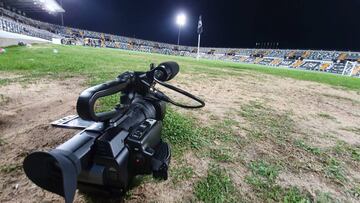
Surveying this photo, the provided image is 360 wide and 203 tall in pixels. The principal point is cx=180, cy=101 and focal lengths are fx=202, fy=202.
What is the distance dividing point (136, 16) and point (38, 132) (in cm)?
5116

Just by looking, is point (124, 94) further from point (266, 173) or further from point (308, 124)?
point (308, 124)

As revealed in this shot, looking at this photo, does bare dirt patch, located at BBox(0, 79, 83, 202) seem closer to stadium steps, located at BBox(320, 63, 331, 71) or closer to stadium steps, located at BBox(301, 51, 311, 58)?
stadium steps, located at BBox(320, 63, 331, 71)

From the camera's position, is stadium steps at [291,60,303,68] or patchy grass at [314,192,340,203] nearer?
patchy grass at [314,192,340,203]

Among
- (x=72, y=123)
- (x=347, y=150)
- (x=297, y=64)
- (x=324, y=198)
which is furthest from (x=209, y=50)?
(x=72, y=123)

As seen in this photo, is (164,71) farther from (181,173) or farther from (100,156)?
(181,173)

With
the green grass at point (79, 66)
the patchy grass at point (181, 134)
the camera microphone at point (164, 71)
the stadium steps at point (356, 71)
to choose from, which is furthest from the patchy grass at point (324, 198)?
the stadium steps at point (356, 71)

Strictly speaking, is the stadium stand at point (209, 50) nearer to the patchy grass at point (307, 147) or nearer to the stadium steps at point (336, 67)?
the stadium steps at point (336, 67)

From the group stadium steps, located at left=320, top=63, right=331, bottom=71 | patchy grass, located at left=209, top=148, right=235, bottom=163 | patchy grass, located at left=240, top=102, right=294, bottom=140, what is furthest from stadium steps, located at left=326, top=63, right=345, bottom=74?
patchy grass, located at left=209, top=148, right=235, bottom=163

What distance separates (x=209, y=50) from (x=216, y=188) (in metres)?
55.2

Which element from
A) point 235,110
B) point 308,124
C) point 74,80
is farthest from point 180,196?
point 74,80

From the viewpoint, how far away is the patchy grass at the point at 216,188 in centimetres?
117

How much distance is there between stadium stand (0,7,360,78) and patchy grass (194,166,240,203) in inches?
850

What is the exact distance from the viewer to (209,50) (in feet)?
177

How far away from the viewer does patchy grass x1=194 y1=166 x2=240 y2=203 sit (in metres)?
1.17
